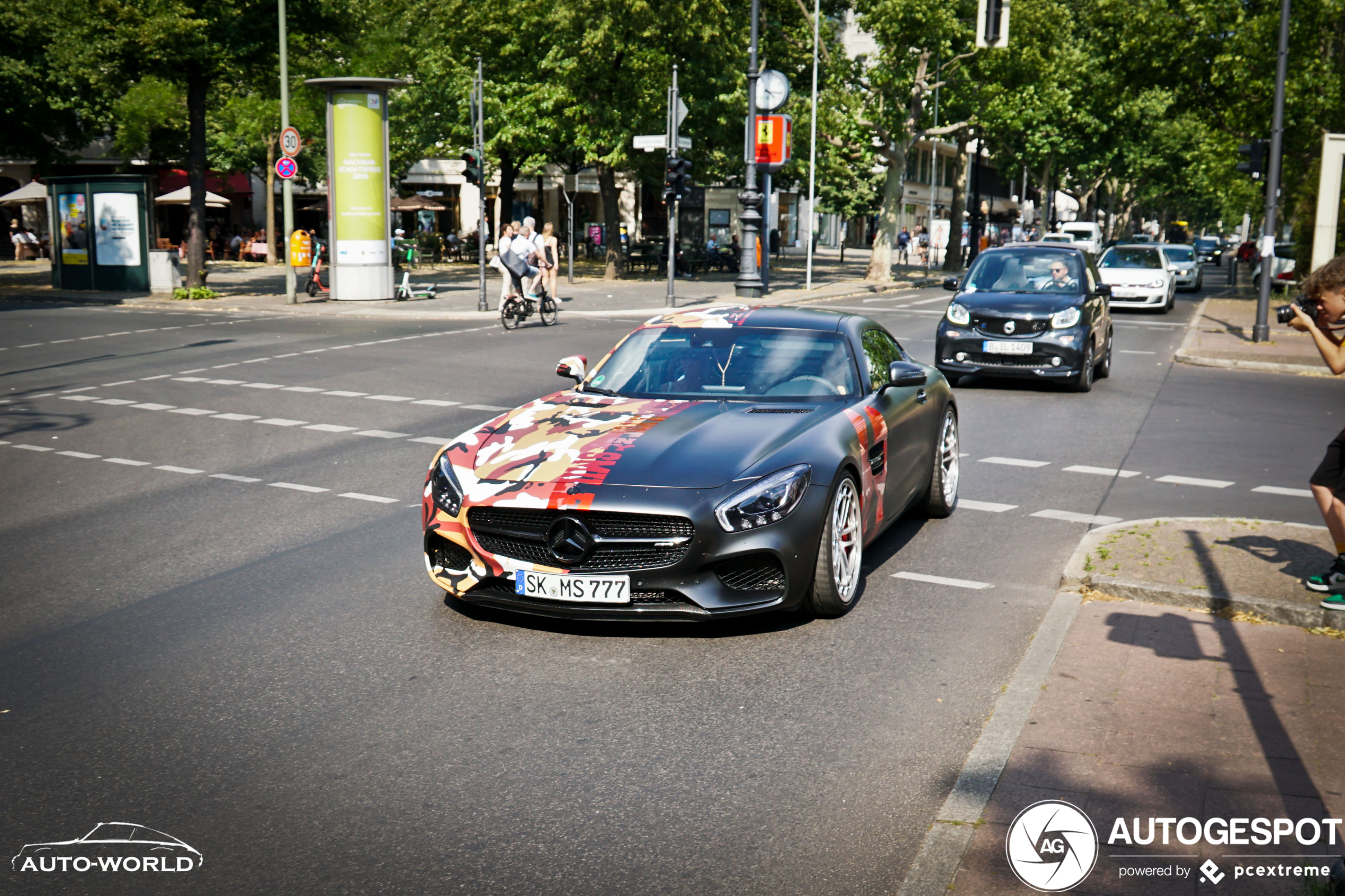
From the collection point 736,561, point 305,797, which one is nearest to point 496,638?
point 736,561

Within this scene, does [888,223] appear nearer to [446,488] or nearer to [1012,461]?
[1012,461]

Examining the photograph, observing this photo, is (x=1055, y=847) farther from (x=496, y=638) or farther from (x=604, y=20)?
(x=604, y=20)

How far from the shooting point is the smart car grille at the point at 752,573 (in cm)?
548

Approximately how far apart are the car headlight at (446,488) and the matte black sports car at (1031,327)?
10.1 metres

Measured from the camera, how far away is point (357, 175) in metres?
28.5

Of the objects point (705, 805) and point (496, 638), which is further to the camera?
point (496, 638)

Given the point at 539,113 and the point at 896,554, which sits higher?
the point at 539,113

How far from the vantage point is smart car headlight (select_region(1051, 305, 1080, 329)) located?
14812mm

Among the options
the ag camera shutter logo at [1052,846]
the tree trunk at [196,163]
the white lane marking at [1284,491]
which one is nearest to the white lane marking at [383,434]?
the white lane marking at [1284,491]

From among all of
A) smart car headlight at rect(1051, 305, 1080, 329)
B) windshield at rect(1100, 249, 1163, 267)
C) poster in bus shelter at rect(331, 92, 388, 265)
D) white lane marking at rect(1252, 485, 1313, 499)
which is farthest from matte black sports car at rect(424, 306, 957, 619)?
windshield at rect(1100, 249, 1163, 267)

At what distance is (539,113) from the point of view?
37.4 m

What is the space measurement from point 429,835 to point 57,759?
1.48 metres

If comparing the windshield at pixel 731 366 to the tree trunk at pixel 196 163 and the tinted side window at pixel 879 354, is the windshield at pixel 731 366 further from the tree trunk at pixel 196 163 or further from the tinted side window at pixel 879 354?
→ the tree trunk at pixel 196 163

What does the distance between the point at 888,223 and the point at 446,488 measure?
38.0 metres
